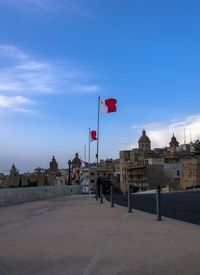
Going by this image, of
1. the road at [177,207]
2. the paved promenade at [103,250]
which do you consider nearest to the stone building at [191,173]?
the road at [177,207]

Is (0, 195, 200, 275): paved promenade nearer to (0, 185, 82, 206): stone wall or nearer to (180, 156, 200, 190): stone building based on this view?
(0, 185, 82, 206): stone wall

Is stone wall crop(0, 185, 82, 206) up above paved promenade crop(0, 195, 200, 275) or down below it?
above

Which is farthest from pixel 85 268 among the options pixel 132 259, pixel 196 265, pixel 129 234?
pixel 129 234

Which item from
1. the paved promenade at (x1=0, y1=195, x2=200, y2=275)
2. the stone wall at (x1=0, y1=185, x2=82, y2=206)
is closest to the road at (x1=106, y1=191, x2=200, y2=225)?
the paved promenade at (x1=0, y1=195, x2=200, y2=275)

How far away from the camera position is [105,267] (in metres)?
8.47

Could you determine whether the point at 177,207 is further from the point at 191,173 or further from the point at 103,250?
the point at 191,173

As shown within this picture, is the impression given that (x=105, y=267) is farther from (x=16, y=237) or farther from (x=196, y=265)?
(x=16, y=237)

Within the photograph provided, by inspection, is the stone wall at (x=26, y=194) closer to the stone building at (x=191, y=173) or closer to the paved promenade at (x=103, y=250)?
the paved promenade at (x=103, y=250)

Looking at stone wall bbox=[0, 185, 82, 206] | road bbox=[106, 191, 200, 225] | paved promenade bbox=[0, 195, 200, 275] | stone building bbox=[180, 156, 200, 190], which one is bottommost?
paved promenade bbox=[0, 195, 200, 275]

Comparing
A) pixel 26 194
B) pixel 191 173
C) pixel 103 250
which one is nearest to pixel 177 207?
pixel 103 250

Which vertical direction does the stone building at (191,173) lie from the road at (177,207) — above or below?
above

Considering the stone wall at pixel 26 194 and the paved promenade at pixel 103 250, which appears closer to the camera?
the paved promenade at pixel 103 250

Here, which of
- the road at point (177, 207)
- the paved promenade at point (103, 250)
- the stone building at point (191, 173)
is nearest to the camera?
the paved promenade at point (103, 250)

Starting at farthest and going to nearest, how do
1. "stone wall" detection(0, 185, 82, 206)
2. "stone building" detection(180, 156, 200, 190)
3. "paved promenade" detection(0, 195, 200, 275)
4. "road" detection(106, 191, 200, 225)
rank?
"stone building" detection(180, 156, 200, 190), "stone wall" detection(0, 185, 82, 206), "road" detection(106, 191, 200, 225), "paved promenade" detection(0, 195, 200, 275)
